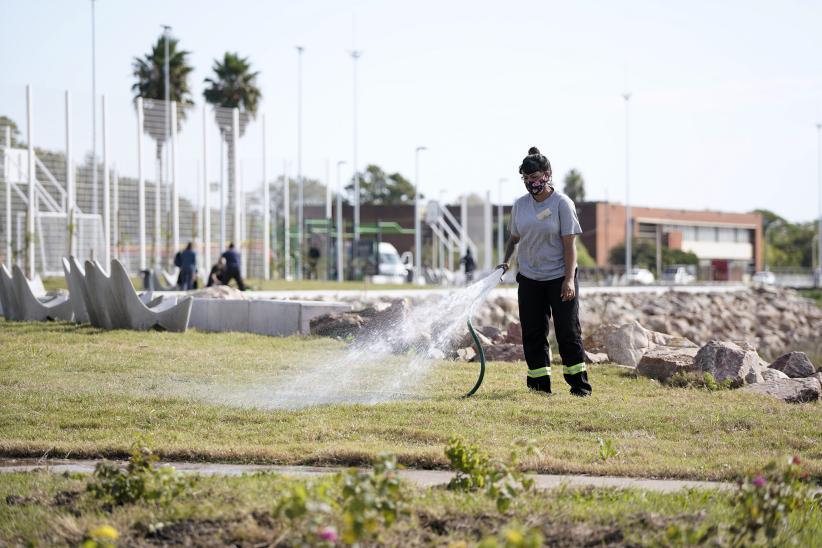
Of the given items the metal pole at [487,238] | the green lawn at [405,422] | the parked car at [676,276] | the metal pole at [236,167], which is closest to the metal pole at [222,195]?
the metal pole at [236,167]

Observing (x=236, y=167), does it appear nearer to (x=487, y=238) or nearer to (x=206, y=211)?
(x=206, y=211)

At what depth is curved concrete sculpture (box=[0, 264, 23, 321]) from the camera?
18766 millimetres

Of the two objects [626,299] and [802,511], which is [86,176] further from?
[802,511]

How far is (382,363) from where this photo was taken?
1238 centimetres

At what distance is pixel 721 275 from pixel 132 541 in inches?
3444

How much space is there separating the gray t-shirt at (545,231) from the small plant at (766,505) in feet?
14.4

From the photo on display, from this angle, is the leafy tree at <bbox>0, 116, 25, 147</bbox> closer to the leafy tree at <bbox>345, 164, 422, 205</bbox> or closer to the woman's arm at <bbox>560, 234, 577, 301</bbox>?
the woman's arm at <bbox>560, 234, 577, 301</bbox>

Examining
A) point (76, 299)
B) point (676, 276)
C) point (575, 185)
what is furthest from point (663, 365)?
point (575, 185)

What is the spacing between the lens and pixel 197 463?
6586mm

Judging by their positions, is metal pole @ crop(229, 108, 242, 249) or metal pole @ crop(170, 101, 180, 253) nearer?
metal pole @ crop(170, 101, 180, 253)

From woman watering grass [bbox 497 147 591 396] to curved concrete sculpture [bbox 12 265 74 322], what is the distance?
34.8 feet

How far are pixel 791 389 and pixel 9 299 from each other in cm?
1364

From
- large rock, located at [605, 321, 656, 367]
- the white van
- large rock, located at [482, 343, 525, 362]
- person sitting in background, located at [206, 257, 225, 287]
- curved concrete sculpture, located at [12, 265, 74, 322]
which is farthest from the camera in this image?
the white van

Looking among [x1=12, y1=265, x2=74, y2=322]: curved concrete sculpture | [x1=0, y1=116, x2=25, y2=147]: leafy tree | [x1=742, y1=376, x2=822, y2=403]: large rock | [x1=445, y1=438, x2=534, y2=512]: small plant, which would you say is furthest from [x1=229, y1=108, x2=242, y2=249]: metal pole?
[x1=445, y1=438, x2=534, y2=512]: small plant
